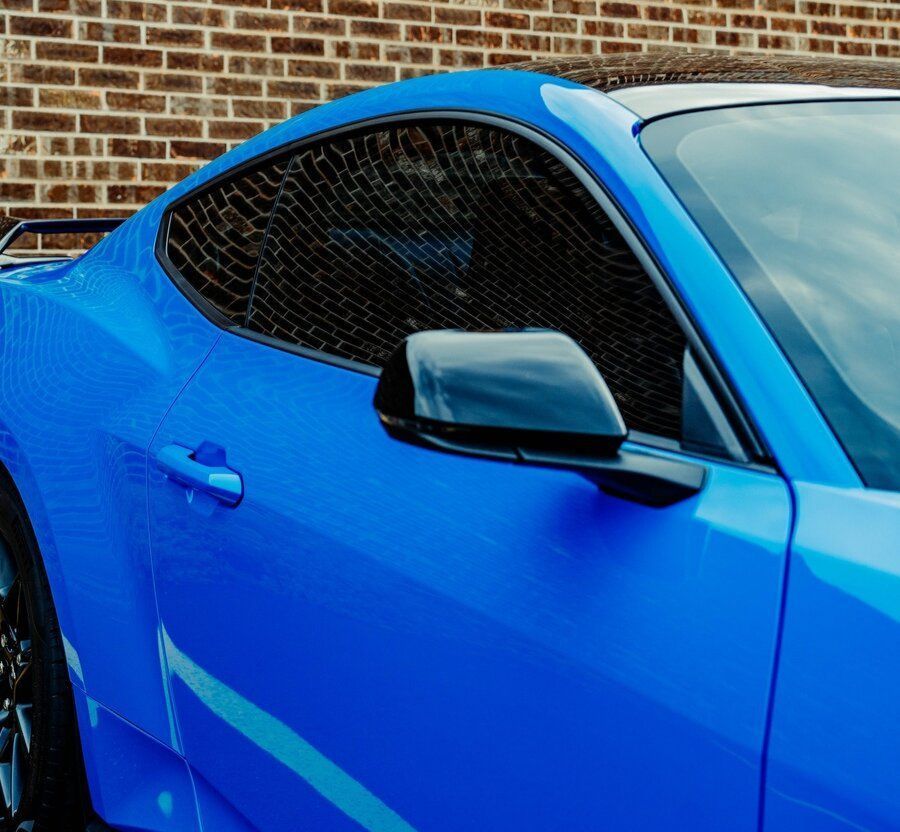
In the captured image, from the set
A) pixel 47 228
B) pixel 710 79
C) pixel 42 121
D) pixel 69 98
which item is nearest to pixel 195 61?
pixel 69 98

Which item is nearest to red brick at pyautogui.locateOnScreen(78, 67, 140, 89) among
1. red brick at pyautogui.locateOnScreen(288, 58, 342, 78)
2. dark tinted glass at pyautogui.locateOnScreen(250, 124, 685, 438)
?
red brick at pyautogui.locateOnScreen(288, 58, 342, 78)

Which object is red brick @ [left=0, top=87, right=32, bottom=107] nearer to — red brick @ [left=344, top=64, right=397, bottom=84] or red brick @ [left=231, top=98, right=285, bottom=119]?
red brick @ [left=231, top=98, right=285, bottom=119]

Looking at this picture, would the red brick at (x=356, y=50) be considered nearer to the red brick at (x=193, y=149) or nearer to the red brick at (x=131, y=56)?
the red brick at (x=193, y=149)

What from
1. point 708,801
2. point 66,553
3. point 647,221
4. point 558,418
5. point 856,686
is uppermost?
point 647,221

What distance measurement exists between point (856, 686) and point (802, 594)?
0.10 metres

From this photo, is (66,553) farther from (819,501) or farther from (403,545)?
(819,501)

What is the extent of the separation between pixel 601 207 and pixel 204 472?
0.70m

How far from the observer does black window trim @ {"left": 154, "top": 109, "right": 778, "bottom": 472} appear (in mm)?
1289

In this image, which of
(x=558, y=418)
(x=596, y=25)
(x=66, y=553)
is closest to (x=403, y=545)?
(x=558, y=418)

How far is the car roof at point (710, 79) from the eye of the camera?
169 centimetres

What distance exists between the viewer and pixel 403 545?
1496 millimetres

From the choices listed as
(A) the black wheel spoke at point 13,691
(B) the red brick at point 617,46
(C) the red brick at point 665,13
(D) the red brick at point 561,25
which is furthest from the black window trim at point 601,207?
(C) the red brick at point 665,13

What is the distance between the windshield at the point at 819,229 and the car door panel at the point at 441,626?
15 cm

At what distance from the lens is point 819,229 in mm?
1506
